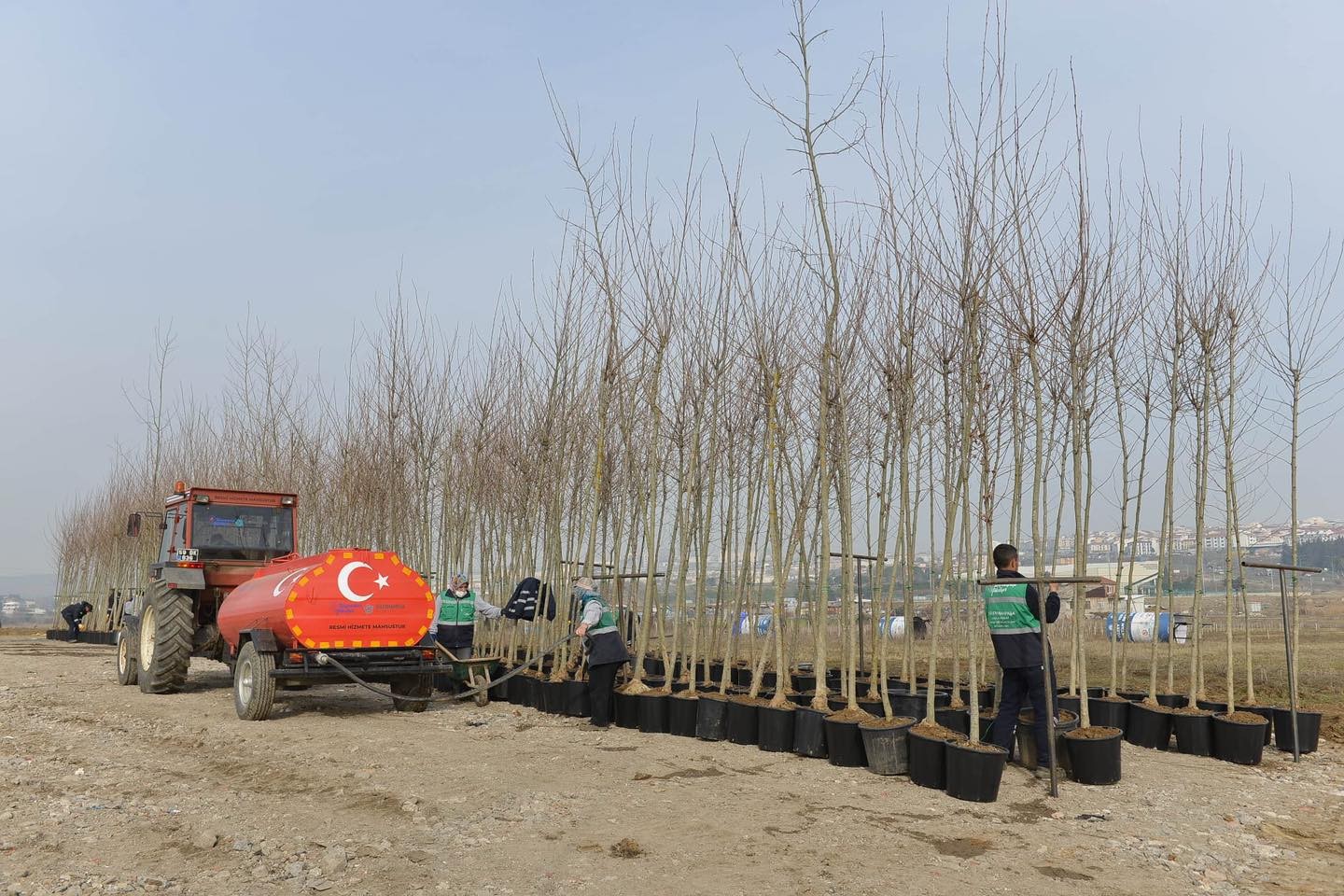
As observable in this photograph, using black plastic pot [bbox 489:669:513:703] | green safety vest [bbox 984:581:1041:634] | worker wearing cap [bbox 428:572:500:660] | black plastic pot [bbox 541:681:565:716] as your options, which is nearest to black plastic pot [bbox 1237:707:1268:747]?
green safety vest [bbox 984:581:1041:634]

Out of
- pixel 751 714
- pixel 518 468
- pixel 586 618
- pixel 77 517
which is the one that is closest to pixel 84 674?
pixel 518 468

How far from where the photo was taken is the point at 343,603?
8.13 metres

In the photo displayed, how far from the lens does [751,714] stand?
22.5ft

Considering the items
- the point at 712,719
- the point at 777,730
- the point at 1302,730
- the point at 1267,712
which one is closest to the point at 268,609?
the point at 712,719

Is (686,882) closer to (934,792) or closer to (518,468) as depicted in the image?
(934,792)

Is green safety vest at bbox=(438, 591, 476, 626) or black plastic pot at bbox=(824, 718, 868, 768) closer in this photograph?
black plastic pot at bbox=(824, 718, 868, 768)

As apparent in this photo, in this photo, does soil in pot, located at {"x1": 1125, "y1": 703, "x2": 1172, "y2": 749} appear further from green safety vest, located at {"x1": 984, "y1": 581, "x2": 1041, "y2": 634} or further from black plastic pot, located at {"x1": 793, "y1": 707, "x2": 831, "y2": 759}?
black plastic pot, located at {"x1": 793, "y1": 707, "x2": 831, "y2": 759}

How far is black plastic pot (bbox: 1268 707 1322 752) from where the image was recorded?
6.84m

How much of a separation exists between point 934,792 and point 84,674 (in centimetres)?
1148

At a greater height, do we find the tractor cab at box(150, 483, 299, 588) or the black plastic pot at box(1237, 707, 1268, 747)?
the tractor cab at box(150, 483, 299, 588)

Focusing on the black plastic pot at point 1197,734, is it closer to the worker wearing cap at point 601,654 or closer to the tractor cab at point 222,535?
the worker wearing cap at point 601,654

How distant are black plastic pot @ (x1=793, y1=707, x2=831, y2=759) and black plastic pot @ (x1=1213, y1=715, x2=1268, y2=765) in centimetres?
262

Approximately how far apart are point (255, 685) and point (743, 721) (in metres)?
3.95

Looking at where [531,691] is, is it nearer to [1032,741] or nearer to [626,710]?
[626,710]
